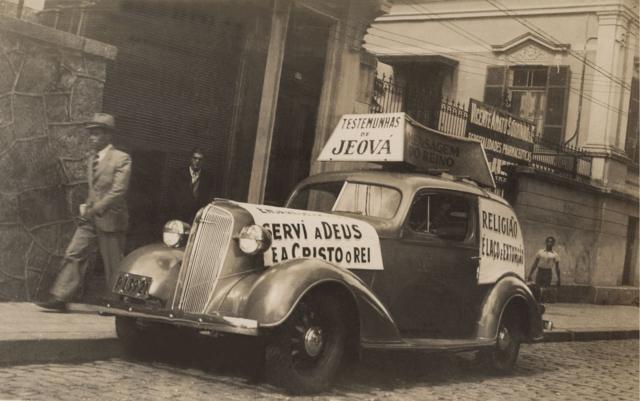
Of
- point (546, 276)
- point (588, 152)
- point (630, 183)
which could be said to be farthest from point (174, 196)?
point (630, 183)

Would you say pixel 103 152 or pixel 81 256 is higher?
pixel 103 152

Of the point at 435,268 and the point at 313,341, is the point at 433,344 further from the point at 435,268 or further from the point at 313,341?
the point at 313,341

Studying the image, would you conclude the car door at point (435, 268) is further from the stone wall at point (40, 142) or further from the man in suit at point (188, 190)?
the man in suit at point (188, 190)

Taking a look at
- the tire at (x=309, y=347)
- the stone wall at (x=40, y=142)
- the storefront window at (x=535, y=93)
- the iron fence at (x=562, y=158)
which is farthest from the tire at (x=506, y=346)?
the storefront window at (x=535, y=93)

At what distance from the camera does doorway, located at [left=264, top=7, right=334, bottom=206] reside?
1180cm

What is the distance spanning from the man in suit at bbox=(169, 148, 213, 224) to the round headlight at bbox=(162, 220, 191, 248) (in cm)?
384

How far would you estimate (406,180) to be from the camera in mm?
6785

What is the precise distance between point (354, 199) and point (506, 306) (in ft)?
6.22

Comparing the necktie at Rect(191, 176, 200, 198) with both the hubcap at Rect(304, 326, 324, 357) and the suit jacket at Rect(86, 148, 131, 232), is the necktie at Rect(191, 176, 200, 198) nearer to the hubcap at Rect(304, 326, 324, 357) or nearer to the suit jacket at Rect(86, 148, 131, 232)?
the suit jacket at Rect(86, 148, 131, 232)

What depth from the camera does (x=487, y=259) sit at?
7.34 m

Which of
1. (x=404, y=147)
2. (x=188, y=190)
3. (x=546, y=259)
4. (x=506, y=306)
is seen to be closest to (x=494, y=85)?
Result: (x=546, y=259)

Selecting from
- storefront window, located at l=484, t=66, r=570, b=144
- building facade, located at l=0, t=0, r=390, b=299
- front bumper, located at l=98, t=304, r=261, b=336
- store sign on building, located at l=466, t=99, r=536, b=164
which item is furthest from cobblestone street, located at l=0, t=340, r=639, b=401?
storefront window, located at l=484, t=66, r=570, b=144

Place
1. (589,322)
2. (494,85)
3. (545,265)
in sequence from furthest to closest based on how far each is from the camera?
(494,85)
(545,265)
(589,322)

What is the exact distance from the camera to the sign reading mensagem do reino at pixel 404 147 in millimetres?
7176
